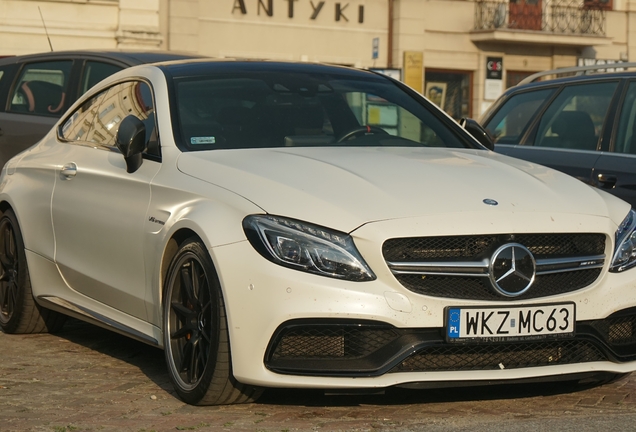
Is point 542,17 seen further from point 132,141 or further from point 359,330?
point 359,330

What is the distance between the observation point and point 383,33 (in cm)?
3381

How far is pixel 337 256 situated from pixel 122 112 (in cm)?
218

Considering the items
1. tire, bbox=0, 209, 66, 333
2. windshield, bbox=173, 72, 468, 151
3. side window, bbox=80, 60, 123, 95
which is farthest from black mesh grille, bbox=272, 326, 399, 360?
side window, bbox=80, 60, 123, 95

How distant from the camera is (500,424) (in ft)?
15.4

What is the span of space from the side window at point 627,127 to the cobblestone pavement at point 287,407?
2099mm

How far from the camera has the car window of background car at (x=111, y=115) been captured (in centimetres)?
603

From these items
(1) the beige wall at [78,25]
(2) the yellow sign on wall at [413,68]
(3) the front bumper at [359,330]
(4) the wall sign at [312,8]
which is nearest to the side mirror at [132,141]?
(3) the front bumper at [359,330]

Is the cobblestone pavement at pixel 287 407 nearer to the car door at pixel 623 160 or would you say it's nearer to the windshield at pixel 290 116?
the windshield at pixel 290 116

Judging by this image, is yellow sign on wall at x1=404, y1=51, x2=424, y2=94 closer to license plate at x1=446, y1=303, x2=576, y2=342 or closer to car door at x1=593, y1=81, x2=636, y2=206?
car door at x1=593, y1=81, x2=636, y2=206

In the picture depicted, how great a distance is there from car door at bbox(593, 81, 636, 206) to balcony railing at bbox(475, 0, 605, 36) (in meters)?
27.4

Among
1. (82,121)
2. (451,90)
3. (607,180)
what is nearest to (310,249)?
(82,121)

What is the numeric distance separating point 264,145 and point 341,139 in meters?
0.42

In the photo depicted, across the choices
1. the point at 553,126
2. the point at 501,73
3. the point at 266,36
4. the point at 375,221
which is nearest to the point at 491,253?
the point at 375,221

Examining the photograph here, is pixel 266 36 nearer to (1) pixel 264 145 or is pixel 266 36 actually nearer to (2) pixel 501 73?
(2) pixel 501 73
